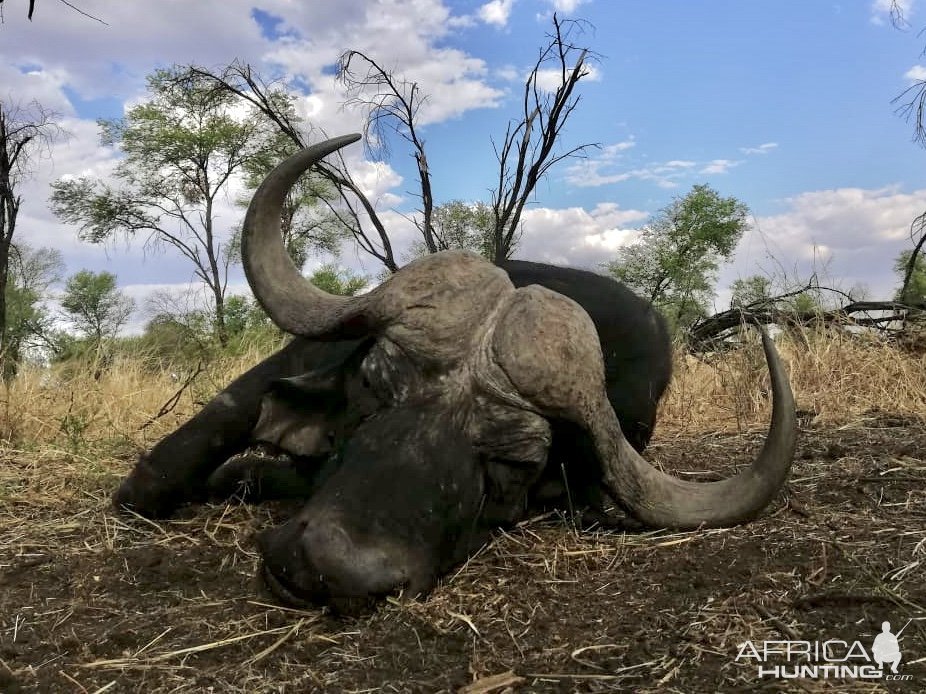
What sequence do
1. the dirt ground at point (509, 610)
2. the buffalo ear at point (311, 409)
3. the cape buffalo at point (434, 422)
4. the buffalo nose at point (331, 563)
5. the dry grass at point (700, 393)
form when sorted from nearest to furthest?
the dirt ground at point (509, 610)
the buffalo nose at point (331, 563)
the cape buffalo at point (434, 422)
the buffalo ear at point (311, 409)
the dry grass at point (700, 393)

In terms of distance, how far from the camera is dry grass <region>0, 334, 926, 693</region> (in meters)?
1.73

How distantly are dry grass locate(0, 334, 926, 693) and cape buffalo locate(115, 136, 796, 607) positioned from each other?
14 centimetres

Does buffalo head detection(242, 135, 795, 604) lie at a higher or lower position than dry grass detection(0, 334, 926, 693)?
higher

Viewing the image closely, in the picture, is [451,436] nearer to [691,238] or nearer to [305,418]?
[305,418]

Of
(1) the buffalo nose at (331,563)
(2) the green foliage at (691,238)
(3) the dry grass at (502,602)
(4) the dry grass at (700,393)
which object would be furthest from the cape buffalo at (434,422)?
(2) the green foliage at (691,238)

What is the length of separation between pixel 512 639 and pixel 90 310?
1541 inches

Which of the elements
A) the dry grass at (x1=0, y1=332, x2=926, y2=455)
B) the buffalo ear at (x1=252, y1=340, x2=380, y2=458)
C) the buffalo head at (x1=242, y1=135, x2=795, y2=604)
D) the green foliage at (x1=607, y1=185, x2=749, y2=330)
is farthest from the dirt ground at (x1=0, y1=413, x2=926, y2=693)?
the green foliage at (x1=607, y1=185, x2=749, y2=330)

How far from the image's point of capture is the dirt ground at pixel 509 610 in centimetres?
172

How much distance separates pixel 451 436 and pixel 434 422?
72 mm

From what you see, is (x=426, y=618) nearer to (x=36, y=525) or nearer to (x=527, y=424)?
(x=527, y=424)

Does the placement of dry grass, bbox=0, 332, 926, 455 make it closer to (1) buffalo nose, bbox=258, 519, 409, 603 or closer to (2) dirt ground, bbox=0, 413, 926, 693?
(2) dirt ground, bbox=0, 413, 926, 693

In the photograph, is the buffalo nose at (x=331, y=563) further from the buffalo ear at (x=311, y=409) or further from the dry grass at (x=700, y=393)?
the dry grass at (x=700, y=393)

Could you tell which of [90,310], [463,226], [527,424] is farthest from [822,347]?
[90,310]

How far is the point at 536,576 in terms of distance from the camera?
2396 mm
